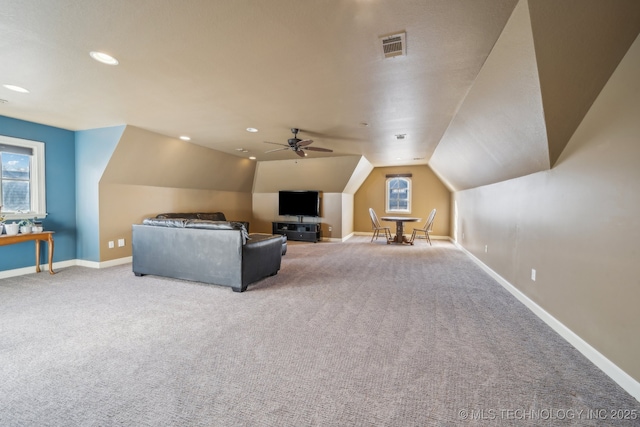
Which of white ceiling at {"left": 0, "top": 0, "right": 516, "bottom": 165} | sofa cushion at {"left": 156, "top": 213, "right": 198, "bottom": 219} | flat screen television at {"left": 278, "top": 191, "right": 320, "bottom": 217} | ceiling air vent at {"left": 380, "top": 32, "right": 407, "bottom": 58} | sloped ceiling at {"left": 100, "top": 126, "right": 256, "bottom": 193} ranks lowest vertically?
sofa cushion at {"left": 156, "top": 213, "right": 198, "bottom": 219}

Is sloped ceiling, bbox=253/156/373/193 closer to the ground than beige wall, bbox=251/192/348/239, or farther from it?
farther from it

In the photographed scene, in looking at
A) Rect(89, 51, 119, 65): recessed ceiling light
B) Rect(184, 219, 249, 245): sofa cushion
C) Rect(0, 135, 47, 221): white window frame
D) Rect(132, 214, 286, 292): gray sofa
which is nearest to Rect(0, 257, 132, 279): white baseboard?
Rect(0, 135, 47, 221): white window frame

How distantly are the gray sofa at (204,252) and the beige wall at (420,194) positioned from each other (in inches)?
237

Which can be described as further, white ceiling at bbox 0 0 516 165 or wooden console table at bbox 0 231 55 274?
wooden console table at bbox 0 231 55 274

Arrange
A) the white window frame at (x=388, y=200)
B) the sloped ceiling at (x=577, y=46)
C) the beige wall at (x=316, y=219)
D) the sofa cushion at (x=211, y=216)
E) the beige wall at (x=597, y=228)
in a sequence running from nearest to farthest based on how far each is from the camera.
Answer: the sloped ceiling at (x=577, y=46)
the beige wall at (x=597, y=228)
the sofa cushion at (x=211, y=216)
the beige wall at (x=316, y=219)
the white window frame at (x=388, y=200)

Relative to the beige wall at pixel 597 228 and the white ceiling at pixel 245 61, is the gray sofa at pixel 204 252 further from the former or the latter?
the beige wall at pixel 597 228

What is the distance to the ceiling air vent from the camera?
6.67 ft

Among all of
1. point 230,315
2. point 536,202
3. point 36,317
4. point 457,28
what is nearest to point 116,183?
point 36,317

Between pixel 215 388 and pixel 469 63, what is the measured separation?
3368 millimetres

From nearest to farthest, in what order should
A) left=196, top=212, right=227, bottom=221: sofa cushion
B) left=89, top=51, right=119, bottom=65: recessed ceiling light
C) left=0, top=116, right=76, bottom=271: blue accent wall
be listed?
1. left=89, top=51, right=119, bottom=65: recessed ceiling light
2. left=0, top=116, right=76, bottom=271: blue accent wall
3. left=196, top=212, right=227, bottom=221: sofa cushion

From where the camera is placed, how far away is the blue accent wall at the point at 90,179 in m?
4.70

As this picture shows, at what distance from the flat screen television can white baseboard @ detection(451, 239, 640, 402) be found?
570cm

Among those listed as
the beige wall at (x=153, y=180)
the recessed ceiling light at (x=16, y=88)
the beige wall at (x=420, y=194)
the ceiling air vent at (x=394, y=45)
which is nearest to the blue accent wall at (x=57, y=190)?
the beige wall at (x=153, y=180)

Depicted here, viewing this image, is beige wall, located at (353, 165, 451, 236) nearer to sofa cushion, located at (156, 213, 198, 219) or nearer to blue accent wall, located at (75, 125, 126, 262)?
sofa cushion, located at (156, 213, 198, 219)
